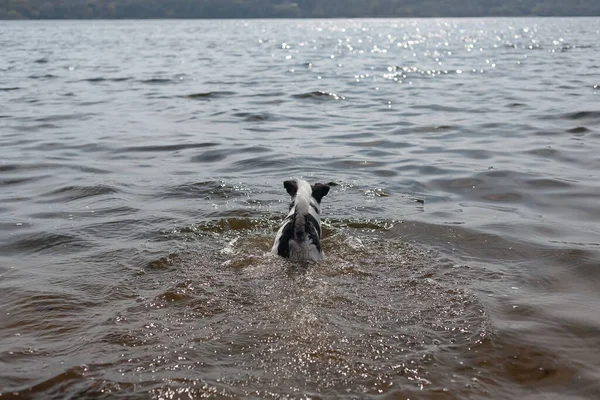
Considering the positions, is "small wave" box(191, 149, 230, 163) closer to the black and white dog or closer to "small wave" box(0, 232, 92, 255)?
"small wave" box(0, 232, 92, 255)

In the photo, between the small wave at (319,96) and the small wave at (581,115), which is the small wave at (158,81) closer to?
the small wave at (319,96)

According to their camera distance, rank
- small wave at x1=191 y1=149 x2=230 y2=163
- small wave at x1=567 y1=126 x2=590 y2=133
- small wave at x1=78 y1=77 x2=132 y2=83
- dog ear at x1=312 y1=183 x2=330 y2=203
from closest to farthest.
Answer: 1. dog ear at x1=312 y1=183 x2=330 y2=203
2. small wave at x1=191 y1=149 x2=230 y2=163
3. small wave at x1=567 y1=126 x2=590 y2=133
4. small wave at x1=78 y1=77 x2=132 y2=83

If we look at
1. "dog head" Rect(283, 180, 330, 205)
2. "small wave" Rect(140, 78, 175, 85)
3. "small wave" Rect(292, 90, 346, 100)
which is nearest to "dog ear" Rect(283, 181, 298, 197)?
"dog head" Rect(283, 180, 330, 205)

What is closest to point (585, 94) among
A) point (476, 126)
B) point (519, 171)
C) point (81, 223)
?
Answer: point (476, 126)

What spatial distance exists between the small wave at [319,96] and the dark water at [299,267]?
10.1ft

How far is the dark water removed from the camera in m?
4.83

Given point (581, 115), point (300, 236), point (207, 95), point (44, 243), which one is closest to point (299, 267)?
point (300, 236)

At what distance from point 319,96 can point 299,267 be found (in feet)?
49.1

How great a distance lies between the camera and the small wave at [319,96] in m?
20.8

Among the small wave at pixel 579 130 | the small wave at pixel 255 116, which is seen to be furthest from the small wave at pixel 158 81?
the small wave at pixel 579 130

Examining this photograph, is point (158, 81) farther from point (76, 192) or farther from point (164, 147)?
point (76, 192)

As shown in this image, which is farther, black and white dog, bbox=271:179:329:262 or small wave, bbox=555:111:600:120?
small wave, bbox=555:111:600:120

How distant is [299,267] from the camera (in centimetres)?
673

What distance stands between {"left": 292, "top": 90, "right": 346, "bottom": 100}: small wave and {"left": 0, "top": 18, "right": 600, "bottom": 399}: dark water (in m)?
3.08
